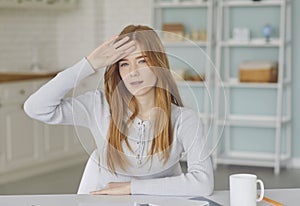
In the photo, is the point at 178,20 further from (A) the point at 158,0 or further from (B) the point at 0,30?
(B) the point at 0,30

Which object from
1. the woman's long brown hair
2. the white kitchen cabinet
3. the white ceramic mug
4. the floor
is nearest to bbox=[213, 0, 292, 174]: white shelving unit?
the floor

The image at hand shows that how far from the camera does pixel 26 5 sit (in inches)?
239

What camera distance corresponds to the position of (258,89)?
20.0 ft

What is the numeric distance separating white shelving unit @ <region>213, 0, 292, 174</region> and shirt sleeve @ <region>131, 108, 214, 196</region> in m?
3.67

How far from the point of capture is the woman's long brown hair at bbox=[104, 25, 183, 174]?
6.63 feet

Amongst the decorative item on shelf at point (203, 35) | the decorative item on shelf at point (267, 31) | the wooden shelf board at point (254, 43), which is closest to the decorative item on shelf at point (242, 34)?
the wooden shelf board at point (254, 43)

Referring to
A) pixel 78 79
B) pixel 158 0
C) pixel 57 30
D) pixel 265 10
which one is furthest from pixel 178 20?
pixel 78 79

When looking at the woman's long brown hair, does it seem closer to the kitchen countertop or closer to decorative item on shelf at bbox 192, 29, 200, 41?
the kitchen countertop

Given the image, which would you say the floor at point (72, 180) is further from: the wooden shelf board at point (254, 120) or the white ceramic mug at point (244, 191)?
the white ceramic mug at point (244, 191)

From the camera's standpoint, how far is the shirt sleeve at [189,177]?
81.7 inches

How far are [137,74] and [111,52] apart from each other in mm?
100

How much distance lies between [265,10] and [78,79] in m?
4.14

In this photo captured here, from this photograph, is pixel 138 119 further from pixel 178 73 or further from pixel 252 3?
pixel 252 3

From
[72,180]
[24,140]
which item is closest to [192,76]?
[72,180]
